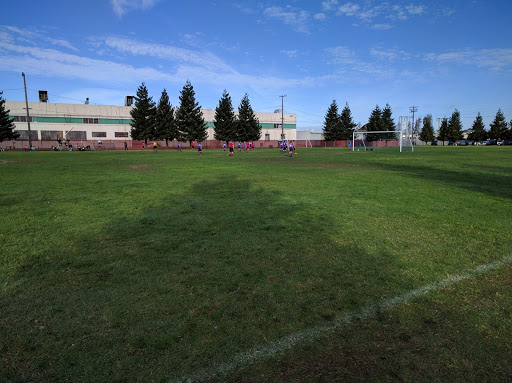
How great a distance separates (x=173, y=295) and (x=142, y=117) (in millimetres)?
66678

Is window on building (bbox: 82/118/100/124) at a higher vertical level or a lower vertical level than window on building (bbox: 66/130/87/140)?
higher

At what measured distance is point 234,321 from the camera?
3.07 m

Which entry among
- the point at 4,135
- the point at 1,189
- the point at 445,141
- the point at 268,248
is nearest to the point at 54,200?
the point at 1,189

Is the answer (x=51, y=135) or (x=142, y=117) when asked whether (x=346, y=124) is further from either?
(x=51, y=135)

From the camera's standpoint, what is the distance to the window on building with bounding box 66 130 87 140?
6919 cm

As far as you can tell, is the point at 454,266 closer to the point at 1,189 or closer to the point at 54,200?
the point at 54,200

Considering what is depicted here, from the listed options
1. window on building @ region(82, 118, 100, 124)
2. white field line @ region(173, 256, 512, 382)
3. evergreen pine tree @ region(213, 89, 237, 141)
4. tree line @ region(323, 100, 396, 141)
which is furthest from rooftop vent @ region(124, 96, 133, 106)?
white field line @ region(173, 256, 512, 382)

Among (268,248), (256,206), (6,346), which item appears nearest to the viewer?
(6,346)

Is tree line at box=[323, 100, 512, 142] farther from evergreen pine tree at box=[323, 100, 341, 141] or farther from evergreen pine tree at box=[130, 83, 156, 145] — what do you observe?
evergreen pine tree at box=[130, 83, 156, 145]

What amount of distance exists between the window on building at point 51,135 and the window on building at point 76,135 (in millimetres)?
1485

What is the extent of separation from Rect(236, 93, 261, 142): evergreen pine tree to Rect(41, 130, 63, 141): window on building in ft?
122

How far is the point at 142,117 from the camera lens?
64.6 m

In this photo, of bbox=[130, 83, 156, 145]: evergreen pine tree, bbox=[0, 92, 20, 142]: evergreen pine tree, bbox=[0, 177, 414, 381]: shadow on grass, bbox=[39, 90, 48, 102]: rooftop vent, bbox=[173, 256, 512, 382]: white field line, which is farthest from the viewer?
bbox=[39, 90, 48, 102]: rooftop vent

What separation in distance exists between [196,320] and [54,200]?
772 cm
